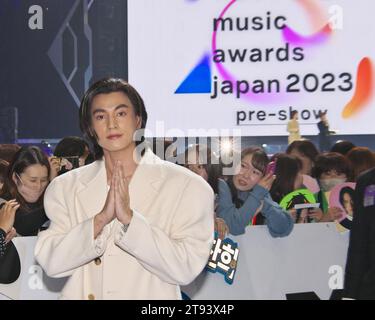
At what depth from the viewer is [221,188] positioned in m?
5.09

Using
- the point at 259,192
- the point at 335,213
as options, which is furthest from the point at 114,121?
the point at 335,213

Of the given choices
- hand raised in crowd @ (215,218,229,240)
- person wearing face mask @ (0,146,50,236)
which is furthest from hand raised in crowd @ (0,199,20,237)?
hand raised in crowd @ (215,218,229,240)

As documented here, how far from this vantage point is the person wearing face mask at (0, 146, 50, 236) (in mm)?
4980

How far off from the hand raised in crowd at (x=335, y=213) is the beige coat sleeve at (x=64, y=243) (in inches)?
121

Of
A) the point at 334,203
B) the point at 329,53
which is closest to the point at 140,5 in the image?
the point at 329,53

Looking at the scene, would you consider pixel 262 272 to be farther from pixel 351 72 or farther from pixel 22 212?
pixel 351 72

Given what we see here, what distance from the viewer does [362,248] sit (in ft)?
11.2

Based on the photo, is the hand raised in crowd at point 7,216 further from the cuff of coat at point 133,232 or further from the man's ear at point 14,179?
the cuff of coat at point 133,232

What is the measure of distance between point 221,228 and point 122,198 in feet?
8.17

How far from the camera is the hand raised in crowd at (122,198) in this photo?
8.43ft

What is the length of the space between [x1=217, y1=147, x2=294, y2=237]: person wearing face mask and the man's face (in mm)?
2335

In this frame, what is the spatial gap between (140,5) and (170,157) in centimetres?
266

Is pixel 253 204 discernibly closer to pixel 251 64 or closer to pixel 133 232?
pixel 133 232

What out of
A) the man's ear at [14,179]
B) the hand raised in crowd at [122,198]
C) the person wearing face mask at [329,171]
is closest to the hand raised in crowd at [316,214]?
the person wearing face mask at [329,171]
